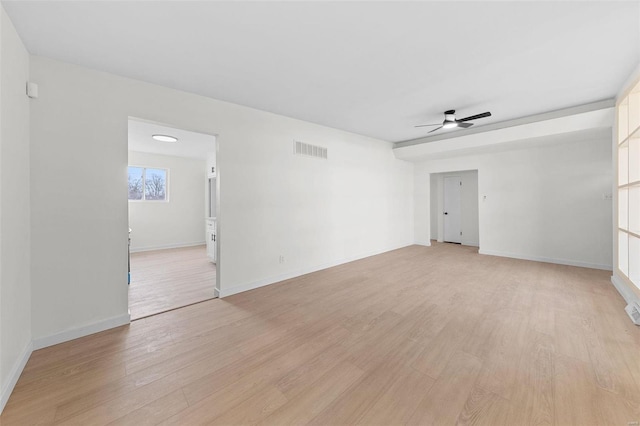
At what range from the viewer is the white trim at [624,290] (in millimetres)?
2916

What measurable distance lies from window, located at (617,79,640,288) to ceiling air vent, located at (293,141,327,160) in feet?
13.5

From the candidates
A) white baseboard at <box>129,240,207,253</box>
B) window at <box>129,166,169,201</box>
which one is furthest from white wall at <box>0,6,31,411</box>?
window at <box>129,166,169,201</box>

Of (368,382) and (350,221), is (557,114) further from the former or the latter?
(368,382)

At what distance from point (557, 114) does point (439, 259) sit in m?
3.33

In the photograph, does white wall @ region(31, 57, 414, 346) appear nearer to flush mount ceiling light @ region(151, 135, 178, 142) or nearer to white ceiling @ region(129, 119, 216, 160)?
white ceiling @ region(129, 119, 216, 160)

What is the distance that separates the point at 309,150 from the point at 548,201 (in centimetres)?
514

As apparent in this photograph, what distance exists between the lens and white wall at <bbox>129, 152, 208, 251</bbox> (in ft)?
22.7

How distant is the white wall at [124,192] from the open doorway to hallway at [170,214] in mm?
919

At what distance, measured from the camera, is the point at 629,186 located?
125 inches

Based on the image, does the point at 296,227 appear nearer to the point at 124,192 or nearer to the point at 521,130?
the point at 124,192

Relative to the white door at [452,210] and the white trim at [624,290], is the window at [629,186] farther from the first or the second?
the white door at [452,210]

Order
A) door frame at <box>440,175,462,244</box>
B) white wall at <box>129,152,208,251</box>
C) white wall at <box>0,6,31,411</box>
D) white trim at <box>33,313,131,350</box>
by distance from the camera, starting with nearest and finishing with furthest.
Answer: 1. white wall at <box>0,6,31,411</box>
2. white trim at <box>33,313,131,350</box>
3. white wall at <box>129,152,208,251</box>
4. door frame at <box>440,175,462,244</box>

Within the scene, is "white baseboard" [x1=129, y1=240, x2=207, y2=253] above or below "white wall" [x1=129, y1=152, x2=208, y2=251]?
below

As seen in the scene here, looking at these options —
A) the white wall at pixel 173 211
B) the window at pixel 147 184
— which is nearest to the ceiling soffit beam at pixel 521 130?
the white wall at pixel 173 211
